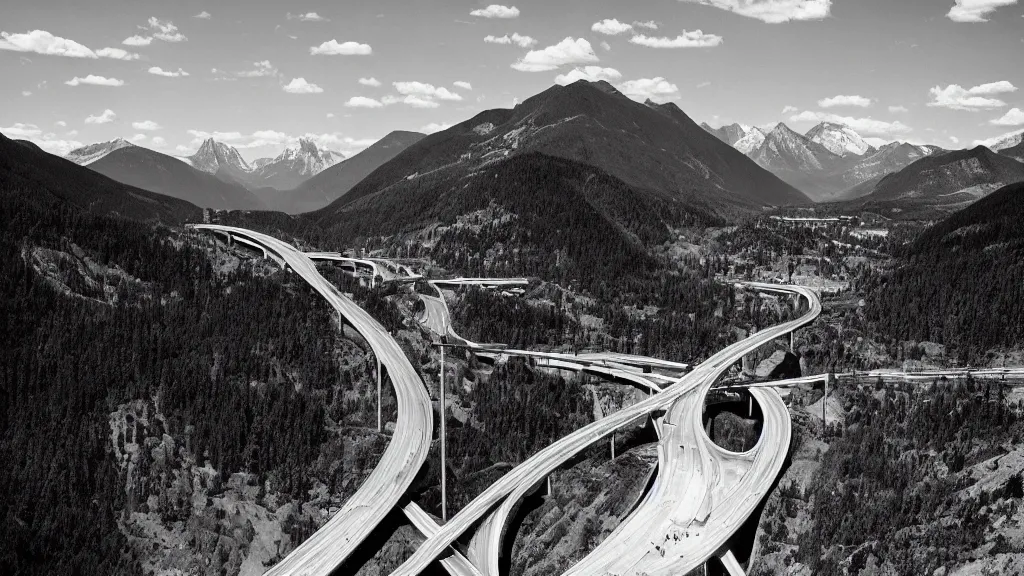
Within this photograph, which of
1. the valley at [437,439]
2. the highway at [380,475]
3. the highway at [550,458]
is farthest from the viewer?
the valley at [437,439]

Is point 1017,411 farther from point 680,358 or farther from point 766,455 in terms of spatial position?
point 680,358

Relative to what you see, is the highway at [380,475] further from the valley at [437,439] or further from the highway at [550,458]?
the highway at [550,458]

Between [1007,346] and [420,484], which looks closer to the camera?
[420,484]

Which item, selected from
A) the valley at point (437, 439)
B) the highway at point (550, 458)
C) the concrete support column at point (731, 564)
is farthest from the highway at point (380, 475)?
the concrete support column at point (731, 564)

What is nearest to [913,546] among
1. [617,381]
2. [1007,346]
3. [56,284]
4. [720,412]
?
[720,412]

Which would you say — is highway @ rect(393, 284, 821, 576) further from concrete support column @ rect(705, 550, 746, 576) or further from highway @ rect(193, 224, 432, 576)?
concrete support column @ rect(705, 550, 746, 576)
